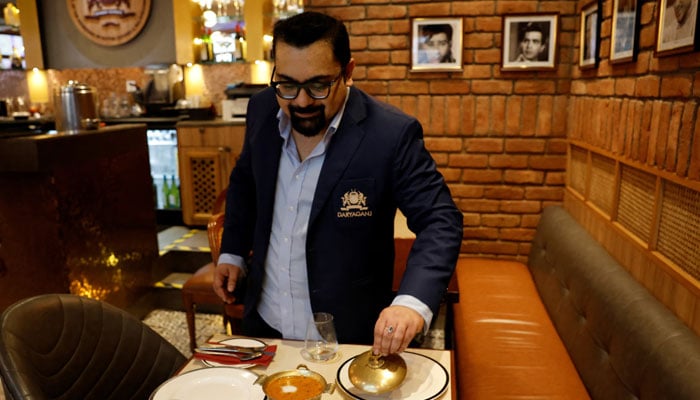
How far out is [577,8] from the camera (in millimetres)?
3051

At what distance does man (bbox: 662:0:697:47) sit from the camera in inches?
64.9

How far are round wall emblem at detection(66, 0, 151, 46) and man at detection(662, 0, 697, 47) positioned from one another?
5039 mm

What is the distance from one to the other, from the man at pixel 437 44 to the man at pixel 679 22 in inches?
58.7

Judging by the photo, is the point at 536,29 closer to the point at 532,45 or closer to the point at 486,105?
the point at 532,45

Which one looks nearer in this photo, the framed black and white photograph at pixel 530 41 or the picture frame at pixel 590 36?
the picture frame at pixel 590 36

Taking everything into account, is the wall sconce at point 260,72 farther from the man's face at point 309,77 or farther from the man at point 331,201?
the man's face at point 309,77

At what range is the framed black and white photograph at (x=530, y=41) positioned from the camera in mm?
3090

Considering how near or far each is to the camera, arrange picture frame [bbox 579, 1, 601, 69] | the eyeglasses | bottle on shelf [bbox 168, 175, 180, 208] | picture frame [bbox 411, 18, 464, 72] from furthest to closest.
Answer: bottle on shelf [bbox 168, 175, 180, 208] → picture frame [bbox 411, 18, 464, 72] → picture frame [bbox 579, 1, 601, 69] → the eyeglasses

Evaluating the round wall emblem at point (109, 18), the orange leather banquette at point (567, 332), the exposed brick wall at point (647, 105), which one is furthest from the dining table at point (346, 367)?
the round wall emblem at point (109, 18)

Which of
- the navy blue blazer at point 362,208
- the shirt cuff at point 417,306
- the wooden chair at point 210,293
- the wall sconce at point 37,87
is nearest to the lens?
the shirt cuff at point 417,306

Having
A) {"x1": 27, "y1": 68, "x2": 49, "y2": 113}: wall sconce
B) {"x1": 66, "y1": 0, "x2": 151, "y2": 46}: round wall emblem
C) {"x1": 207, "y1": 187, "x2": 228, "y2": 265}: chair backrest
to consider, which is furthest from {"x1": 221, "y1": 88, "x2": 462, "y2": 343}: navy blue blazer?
{"x1": 27, "y1": 68, "x2": 49, "y2": 113}: wall sconce

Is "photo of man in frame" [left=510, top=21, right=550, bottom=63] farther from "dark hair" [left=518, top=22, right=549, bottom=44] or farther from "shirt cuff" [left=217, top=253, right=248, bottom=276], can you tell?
"shirt cuff" [left=217, top=253, right=248, bottom=276]

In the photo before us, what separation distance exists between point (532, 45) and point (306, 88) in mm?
2133

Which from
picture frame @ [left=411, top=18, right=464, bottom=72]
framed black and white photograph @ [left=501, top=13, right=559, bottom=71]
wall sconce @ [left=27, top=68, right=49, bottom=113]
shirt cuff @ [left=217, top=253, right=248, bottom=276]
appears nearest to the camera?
shirt cuff @ [left=217, top=253, right=248, bottom=276]
